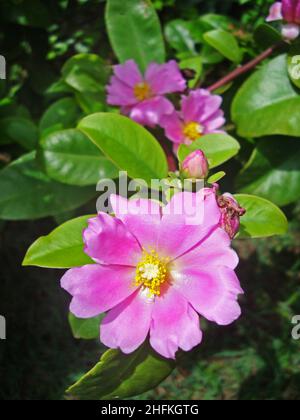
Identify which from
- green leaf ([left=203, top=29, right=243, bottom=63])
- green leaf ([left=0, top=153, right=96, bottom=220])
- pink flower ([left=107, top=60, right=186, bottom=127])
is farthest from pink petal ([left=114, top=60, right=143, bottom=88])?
green leaf ([left=0, top=153, right=96, bottom=220])

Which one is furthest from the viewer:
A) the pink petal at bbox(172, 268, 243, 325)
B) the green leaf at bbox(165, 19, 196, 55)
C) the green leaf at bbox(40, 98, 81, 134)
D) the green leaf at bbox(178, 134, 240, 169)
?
the green leaf at bbox(165, 19, 196, 55)

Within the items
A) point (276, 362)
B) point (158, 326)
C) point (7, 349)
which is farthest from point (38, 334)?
point (158, 326)

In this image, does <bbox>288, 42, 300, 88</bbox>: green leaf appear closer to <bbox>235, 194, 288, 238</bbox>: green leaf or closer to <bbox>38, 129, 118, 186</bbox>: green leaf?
<bbox>235, 194, 288, 238</bbox>: green leaf

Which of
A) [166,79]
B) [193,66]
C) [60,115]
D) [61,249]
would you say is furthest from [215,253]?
[60,115]

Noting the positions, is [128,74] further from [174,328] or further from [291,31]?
Answer: [174,328]

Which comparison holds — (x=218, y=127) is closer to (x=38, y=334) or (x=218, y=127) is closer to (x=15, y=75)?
(x=15, y=75)

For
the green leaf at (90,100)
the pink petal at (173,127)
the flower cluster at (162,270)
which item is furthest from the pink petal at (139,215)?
the green leaf at (90,100)
